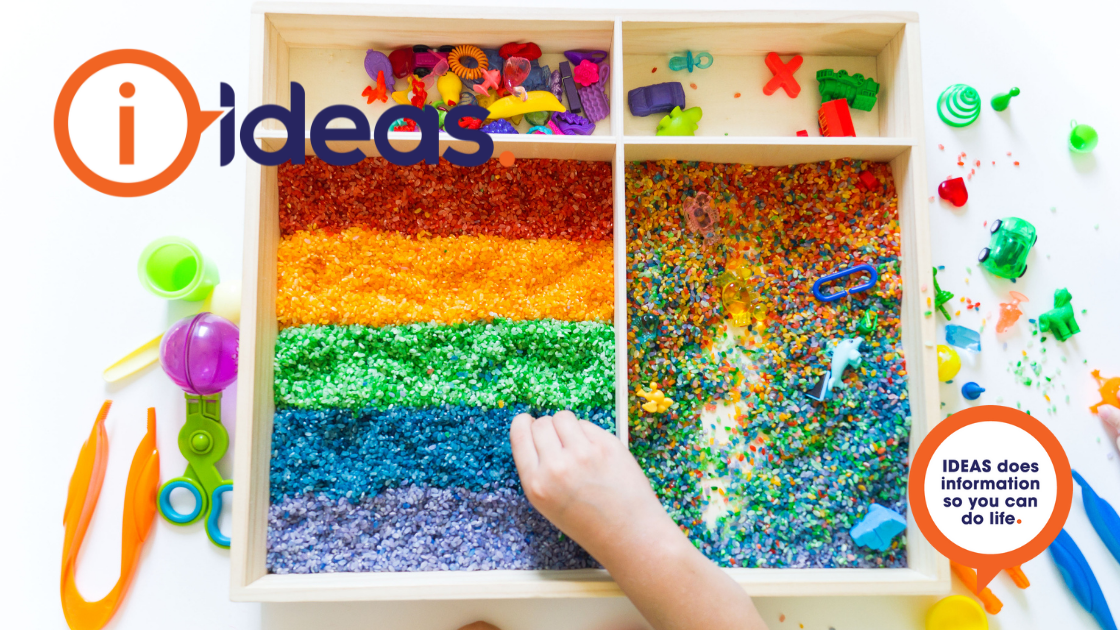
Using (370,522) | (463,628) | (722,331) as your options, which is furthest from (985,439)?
→ (370,522)

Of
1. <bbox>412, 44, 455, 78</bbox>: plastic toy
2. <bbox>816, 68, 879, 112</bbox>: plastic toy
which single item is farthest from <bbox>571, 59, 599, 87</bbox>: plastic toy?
<bbox>816, 68, 879, 112</bbox>: plastic toy

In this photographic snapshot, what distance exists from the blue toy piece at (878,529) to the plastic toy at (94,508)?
5.05ft

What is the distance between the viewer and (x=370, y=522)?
1.22 meters

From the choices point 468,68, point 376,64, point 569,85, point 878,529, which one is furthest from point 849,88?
point 376,64

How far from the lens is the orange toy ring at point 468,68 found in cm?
129

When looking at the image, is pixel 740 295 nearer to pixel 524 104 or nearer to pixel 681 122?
pixel 681 122

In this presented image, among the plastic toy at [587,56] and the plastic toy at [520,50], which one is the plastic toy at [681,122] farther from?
the plastic toy at [520,50]

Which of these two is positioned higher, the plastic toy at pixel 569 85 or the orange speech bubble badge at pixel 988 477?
the plastic toy at pixel 569 85

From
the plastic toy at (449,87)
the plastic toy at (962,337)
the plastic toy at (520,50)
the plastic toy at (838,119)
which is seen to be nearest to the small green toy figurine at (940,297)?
the plastic toy at (962,337)

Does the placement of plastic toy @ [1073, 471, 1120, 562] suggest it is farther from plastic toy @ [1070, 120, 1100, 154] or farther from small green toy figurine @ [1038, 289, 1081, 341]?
plastic toy @ [1070, 120, 1100, 154]

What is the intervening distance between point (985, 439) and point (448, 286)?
1208 millimetres

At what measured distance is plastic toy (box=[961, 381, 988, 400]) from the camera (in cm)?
134

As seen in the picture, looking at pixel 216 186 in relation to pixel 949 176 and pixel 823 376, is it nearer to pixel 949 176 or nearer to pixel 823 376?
pixel 823 376

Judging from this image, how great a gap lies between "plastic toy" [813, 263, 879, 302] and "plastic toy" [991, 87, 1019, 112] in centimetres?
Result: 57
